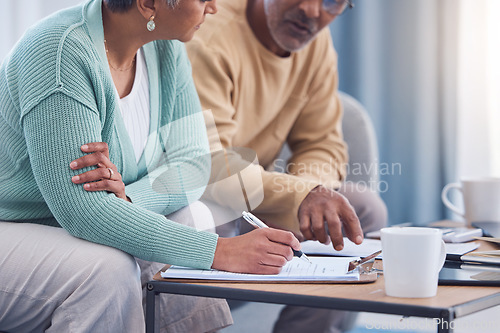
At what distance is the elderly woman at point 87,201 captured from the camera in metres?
0.88

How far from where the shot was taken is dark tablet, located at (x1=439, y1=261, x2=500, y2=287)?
0.82 meters

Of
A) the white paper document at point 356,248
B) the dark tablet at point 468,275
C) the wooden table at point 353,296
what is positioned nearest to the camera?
the wooden table at point 353,296

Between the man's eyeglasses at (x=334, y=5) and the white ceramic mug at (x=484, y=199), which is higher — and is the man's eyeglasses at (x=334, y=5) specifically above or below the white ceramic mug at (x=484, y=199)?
above

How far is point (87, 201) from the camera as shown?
2.95 feet

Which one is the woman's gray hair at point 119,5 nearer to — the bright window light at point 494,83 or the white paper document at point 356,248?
the white paper document at point 356,248

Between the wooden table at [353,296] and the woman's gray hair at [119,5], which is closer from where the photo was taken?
the wooden table at [353,296]

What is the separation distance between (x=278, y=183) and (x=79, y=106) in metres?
0.55

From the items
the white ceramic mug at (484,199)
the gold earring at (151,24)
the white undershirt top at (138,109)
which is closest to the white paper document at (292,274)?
the white undershirt top at (138,109)

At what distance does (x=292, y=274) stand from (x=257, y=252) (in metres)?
0.06

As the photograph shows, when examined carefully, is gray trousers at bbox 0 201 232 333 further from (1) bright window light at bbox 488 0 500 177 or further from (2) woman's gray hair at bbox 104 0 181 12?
(1) bright window light at bbox 488 0 500 177

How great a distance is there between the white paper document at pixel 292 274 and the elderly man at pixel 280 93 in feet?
1.44

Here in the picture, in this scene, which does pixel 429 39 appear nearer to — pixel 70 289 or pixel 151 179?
pixel 151 179

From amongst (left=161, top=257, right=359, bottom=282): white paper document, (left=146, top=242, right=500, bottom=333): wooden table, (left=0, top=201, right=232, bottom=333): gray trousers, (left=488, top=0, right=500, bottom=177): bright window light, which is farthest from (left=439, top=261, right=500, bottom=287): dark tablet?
(left=488, top=0, right=500, bottom=177): bright window light

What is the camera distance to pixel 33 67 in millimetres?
942
